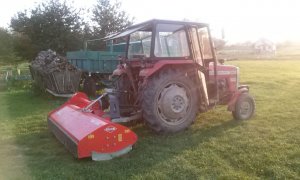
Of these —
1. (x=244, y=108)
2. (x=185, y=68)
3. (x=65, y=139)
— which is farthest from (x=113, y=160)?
(x=244, y=108)

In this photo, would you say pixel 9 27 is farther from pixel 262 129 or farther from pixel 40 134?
pixel 262 129

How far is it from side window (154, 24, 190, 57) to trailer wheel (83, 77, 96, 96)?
7.71 meters

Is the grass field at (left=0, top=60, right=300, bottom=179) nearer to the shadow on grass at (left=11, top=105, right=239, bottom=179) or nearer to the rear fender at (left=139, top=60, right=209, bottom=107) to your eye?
the shadow on grass at (left=11, top=105, right=239, bottom=179)

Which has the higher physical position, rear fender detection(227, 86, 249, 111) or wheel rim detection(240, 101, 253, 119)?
rear fender detection(227, 86, 249, 111)

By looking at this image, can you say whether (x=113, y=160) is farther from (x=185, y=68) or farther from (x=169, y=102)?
(x=185, y=68)

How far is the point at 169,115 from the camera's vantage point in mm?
6730

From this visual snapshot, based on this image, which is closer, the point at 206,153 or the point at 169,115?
the point at 206,153

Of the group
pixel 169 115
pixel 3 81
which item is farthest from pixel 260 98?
pixel 3 81

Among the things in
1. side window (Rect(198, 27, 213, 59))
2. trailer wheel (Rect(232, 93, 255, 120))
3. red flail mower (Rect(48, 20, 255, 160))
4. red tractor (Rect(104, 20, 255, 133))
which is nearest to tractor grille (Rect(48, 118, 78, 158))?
red flail mower (Rect(48, 20, 255, 160))

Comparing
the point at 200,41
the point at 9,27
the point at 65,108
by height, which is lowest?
the point at 65,108

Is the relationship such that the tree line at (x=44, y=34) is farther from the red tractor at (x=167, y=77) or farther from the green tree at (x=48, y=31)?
the red tractor at (x=167, y=77)

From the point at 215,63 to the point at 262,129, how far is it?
1.59 meters

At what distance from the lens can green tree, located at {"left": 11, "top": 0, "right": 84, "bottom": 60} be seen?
80.2 ft

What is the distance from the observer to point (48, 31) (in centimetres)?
2442
